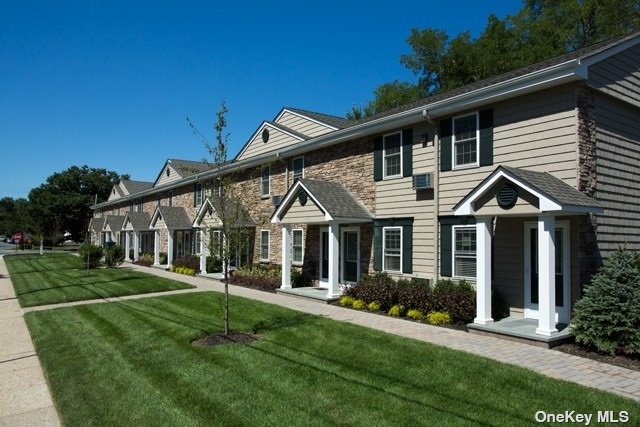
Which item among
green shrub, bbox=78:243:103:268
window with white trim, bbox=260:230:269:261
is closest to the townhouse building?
window with white trim, bbox=260:230:269:261

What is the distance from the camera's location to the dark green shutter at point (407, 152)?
1355 cm

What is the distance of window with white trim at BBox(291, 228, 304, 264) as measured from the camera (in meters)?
18.1

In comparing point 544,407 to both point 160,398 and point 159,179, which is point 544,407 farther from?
point 159,179

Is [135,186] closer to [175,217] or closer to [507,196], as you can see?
[175,217]

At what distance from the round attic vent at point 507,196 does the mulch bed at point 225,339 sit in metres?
5.56

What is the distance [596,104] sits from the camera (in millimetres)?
10398

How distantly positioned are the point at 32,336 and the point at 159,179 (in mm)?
26880

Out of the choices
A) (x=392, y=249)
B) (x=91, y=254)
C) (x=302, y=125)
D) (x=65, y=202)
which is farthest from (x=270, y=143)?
(x=65, y=202)

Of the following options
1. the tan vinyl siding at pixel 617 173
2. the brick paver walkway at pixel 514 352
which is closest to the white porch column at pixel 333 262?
the brick paver walkway at pixel 514 352

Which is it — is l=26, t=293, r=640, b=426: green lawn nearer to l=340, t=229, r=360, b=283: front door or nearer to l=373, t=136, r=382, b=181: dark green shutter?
l=340, t=229, r=360, b=283: front door

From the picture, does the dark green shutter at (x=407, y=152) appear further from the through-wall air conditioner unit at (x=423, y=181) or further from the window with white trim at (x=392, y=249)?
the window with white trim at (x=392, y=249)

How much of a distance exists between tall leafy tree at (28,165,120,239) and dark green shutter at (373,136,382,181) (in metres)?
51.0

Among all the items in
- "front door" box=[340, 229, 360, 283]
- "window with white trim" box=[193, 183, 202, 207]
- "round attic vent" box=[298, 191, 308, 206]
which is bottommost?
"front door" box=[340, 229, 360, 283]

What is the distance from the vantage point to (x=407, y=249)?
13.4 m
